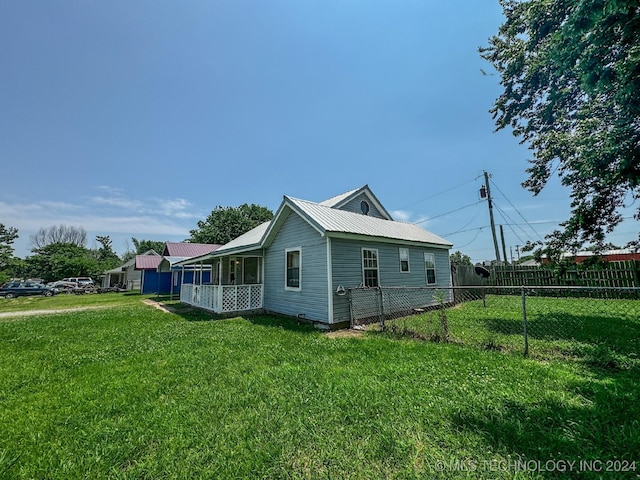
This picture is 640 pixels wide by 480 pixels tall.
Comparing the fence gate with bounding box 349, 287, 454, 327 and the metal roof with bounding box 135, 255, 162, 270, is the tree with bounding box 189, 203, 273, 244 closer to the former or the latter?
the metal roof with bounding box 135, 255, 162, 270

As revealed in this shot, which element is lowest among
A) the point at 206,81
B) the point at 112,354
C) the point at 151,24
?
the point at 112,354

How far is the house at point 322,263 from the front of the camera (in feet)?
26.8

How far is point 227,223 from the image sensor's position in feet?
123

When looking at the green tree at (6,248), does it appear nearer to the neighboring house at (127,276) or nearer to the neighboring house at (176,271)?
the neighboring house at (127,276)

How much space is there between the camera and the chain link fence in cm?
480

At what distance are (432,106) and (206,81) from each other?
30.3 feet

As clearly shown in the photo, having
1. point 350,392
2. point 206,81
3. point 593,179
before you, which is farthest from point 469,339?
point 206,81

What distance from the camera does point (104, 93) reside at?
9.47 metres

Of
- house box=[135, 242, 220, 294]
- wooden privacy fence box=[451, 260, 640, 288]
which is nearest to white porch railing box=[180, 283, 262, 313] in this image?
wooden privacy fence box=[451, 260, 640, 288]

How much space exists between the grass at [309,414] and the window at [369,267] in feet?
12.6

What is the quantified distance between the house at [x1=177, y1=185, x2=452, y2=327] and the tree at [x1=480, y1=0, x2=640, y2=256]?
478 cm

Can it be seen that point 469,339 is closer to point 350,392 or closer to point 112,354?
point 350,392

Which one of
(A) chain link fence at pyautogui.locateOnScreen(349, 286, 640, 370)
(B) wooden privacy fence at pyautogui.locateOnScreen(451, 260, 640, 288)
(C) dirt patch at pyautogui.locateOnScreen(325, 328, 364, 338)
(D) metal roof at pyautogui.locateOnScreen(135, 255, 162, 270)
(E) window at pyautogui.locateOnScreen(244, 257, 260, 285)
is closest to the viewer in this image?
(A) chain link fence at pyautogui.locateOnScreen(349, 286, 640, 370)

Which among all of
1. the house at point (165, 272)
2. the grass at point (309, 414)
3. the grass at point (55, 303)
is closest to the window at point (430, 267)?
the grass at point (309, 414)
